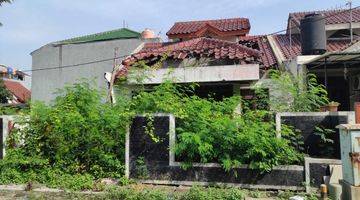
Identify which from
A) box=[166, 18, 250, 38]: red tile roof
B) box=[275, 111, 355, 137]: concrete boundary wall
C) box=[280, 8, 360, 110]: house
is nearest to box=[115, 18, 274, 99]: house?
box=[280, 8, 360, 110]: house

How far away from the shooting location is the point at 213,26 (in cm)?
1905

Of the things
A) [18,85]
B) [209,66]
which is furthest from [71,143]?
[18,85]

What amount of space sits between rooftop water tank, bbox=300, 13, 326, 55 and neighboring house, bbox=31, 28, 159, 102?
9385mm

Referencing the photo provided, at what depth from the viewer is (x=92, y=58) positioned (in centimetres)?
2156

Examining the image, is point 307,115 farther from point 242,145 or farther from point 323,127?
point 242,145

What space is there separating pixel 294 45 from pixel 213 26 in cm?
465

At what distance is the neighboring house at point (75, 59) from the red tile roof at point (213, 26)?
5.89 feet

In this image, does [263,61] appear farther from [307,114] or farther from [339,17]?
[307,114]

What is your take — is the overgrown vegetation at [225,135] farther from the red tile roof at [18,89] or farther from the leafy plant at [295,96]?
the red tile roof at [18,89]

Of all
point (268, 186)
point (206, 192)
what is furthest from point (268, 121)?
point (206, 192)

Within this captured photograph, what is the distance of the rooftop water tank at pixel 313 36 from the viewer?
13031 millimetres

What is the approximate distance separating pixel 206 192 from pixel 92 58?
52.9 feet

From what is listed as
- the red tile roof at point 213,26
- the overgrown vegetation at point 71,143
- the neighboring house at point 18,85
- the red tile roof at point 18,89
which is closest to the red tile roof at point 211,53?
the overgrown vegetation at point 71,143

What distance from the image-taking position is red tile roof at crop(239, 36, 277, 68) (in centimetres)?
1401
